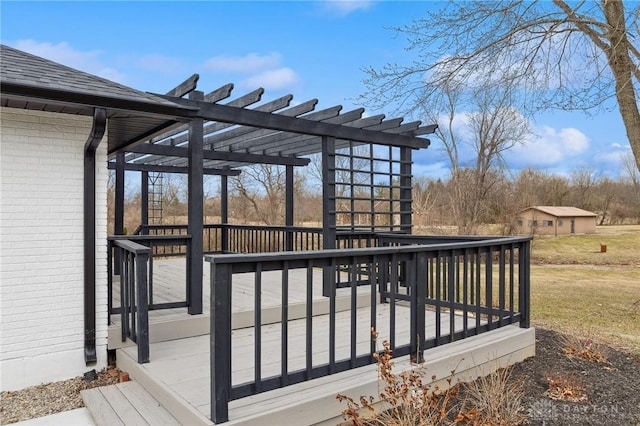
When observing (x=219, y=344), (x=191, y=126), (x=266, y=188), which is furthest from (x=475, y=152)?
(x=219, y=344)

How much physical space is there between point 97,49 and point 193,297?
8.63m

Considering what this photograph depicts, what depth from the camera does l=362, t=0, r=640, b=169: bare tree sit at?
6.52 metres

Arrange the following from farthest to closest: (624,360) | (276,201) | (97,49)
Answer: (276,201) → (97,49) → (624,360)

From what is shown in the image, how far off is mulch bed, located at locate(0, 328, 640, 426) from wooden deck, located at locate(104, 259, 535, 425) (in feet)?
0.86

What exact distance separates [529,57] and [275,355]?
6.26 m

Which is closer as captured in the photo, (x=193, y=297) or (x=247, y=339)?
(x=247, y=339)

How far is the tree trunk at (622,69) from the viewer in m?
6.31

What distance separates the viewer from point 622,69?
6605 millimetres

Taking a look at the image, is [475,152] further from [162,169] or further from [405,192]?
[162,169]

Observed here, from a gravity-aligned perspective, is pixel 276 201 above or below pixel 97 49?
below

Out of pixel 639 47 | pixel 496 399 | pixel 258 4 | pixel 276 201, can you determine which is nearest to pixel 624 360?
pixel 496 399

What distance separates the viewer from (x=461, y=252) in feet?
12.1

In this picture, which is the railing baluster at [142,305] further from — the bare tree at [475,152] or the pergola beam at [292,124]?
the bare tree at [475,152]

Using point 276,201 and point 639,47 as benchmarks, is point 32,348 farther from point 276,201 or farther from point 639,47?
point 276,201
